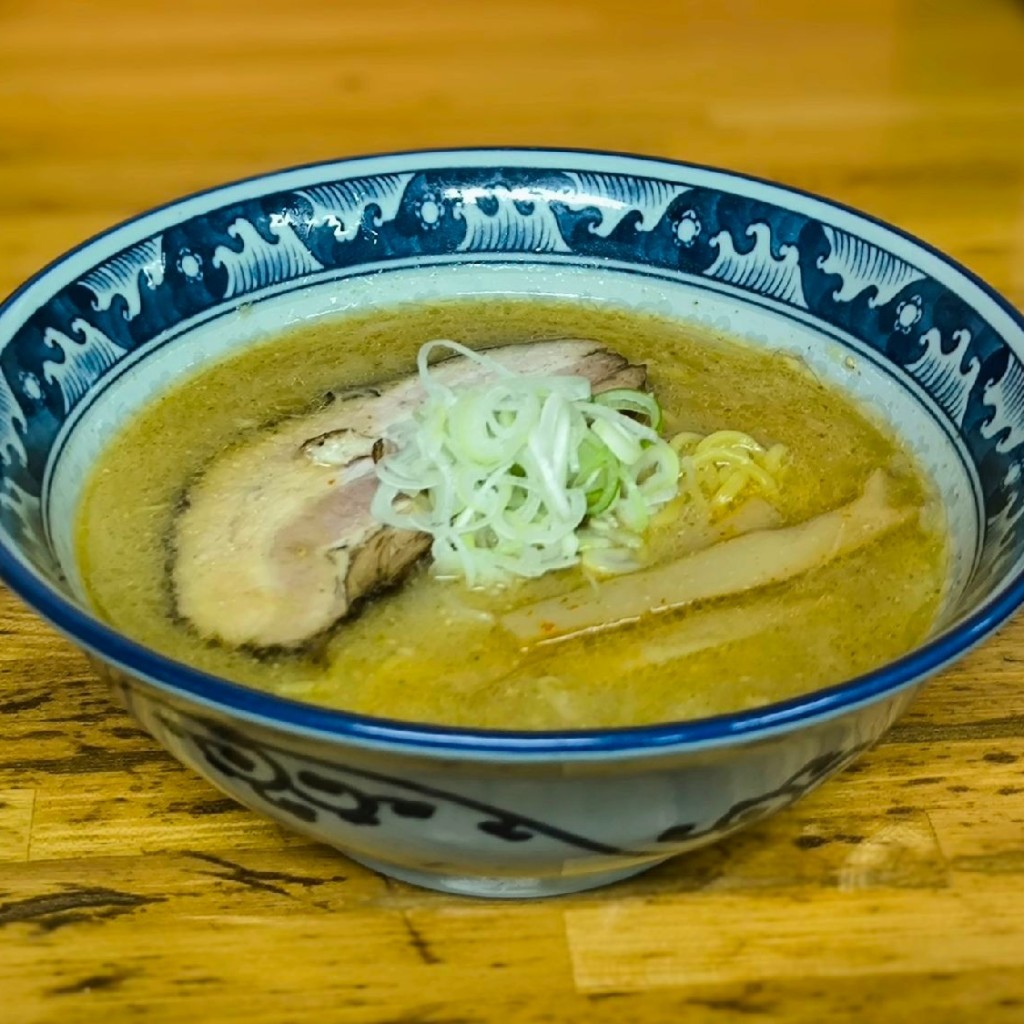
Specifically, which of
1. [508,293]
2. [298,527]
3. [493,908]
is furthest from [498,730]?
[508,293]

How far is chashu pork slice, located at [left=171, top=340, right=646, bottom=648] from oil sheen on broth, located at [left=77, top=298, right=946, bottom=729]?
0.06 ft

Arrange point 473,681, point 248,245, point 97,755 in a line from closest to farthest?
point 473,681, point 97,755, point 248,245

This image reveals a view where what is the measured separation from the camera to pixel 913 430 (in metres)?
1.25

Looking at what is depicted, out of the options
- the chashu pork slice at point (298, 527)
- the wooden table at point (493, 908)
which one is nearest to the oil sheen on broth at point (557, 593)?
the chashu pork slice at point (298, 527)

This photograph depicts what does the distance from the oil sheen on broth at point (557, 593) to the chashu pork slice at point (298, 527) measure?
0.06 ft

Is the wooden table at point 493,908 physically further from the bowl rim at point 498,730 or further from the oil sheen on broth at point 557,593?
the bowl rim at point 498,730

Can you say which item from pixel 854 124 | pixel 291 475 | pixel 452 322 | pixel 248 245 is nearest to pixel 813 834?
pixel 291 475

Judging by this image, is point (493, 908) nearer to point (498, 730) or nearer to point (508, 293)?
point (498, 730)

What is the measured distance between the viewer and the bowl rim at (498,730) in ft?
2.45

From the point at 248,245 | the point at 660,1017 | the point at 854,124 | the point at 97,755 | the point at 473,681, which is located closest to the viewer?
the point at 660,1017

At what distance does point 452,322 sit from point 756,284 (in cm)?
33

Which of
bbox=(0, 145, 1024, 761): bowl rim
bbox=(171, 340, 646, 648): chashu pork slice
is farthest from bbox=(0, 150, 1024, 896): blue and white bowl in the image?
bbox=(171, 340, 646, 648): chashu pork slice

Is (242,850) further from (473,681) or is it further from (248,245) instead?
(248,245)

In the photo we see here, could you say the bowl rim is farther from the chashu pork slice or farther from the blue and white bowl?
the chashu pork slice
